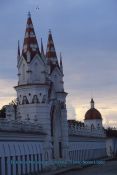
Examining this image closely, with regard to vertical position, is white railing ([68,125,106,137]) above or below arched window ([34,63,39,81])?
below

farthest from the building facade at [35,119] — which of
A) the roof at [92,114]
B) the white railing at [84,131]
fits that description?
the roof at [92,114]

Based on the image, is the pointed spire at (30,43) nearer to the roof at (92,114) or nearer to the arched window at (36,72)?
the arched window at (36,72)

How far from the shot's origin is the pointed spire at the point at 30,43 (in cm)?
5647

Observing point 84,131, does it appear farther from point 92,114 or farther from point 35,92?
point 35,92

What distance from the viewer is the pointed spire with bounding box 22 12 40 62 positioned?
185ft

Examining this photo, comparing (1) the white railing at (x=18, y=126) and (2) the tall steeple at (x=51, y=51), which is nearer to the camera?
(1) the white railing at (x=18, y=126)

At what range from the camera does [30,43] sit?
57031 mm

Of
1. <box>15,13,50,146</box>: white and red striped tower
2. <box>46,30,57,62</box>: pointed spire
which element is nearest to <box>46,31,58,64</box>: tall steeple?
<box>46,30,57,62</box>: pointed spire

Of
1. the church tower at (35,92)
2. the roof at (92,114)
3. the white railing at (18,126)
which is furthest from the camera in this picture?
the roof at (92,114)

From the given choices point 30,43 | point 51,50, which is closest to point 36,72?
point 30,43

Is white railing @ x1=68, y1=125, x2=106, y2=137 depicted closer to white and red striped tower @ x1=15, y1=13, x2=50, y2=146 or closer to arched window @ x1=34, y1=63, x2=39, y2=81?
white and red striped tower @ x1=15, y1=13, x2=50, y2=146

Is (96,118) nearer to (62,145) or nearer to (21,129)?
(62,145)

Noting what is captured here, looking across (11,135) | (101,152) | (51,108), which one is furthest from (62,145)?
(101,152)

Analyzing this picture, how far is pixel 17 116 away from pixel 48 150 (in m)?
5.17
